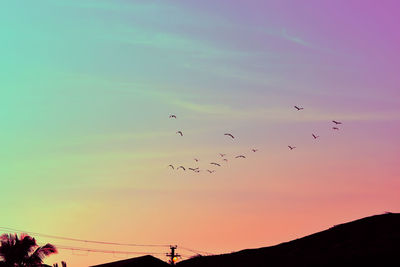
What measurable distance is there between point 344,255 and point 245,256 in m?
9.76

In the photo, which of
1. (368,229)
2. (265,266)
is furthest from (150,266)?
(368,229)

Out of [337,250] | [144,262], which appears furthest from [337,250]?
[144,262]

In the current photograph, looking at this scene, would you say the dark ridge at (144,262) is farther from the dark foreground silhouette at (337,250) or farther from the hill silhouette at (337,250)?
the hill silhouette at (337,250)

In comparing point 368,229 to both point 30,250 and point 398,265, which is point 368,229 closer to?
point 398,265

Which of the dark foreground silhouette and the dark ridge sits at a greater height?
the dark ridge

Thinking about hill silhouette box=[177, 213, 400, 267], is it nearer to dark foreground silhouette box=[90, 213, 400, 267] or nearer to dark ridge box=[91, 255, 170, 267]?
dark foreground silhouette box=[90, 213, 400, 267]

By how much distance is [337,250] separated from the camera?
4628cm

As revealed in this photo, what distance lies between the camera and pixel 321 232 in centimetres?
5278

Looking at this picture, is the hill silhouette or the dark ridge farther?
the dark ridge

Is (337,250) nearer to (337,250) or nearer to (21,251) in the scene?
(337,250)

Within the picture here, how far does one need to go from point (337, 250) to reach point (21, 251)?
83.4 ft

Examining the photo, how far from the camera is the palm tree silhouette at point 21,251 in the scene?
5356 centimetres

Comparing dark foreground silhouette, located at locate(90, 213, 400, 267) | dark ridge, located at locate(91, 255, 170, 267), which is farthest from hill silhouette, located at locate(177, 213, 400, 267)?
dark ridge, located at locate(91, 255, 170, 267)

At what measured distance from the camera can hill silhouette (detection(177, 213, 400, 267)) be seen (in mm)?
42562
